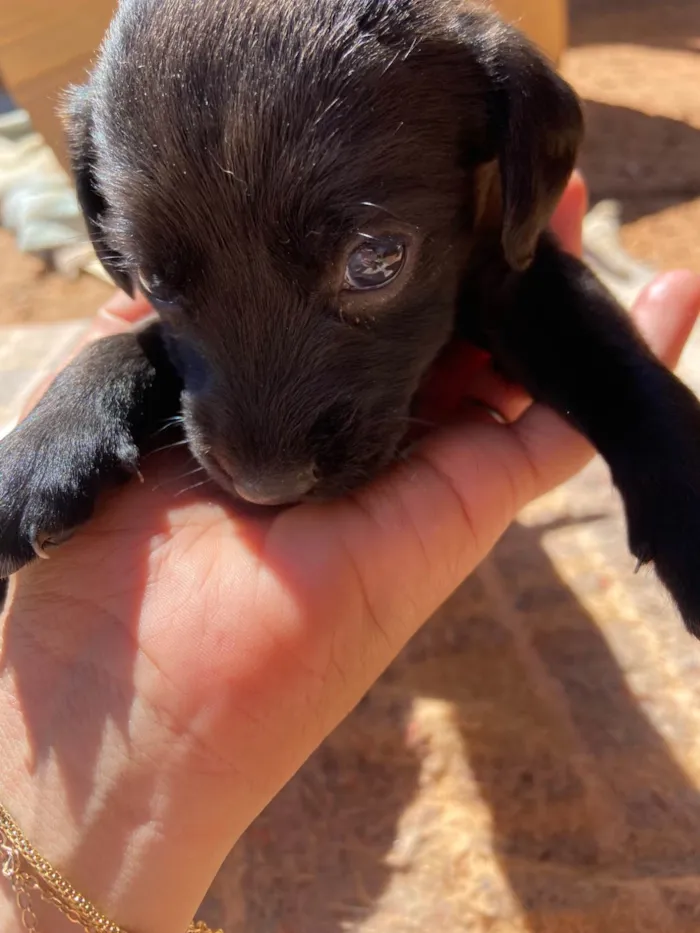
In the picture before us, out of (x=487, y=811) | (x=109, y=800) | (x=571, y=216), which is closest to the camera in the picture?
(x=109, y=800)

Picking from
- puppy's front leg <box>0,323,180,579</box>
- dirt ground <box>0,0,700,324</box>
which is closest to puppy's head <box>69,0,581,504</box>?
puppy's front leg <box>0,323,180,579</box>

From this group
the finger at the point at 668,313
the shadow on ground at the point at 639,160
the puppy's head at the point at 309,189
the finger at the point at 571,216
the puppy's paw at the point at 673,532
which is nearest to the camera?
the puppy's head at the point at 309,189

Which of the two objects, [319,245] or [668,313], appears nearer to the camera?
[319,245]

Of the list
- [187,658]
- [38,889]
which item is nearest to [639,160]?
[187,658]

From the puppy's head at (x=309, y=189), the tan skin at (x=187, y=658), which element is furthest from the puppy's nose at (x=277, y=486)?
the tan skin at (x=187, y=658)

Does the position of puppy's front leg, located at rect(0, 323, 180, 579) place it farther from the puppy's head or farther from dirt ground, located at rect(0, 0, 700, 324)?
dirt ground, located at rect(0, 0, 700, 324)

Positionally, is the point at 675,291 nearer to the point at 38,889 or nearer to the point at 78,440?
the point at 78,440

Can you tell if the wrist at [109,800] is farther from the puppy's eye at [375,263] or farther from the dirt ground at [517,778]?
the puppy's eye at [375,263]
